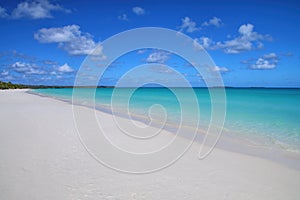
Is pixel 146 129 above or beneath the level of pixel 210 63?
beneath

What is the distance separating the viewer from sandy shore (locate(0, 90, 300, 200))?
3871mm

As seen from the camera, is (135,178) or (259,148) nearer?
(135,178)

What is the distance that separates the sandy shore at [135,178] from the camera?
3.87m

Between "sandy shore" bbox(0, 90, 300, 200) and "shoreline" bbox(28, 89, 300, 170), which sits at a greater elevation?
"shoreline" bbox(28, 89, 300, 170)

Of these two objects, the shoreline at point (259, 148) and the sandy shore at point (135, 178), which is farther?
the shoreline at point (259, 148)

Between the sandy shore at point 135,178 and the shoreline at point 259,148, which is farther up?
the shoreline at point 259,148

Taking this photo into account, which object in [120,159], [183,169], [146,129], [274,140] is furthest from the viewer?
[146,129]

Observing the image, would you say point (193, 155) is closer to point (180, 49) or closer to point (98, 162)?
point (98, 162)

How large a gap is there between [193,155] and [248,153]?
5.50 ft

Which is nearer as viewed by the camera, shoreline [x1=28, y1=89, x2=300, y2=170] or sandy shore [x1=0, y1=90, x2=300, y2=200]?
sandy shore [x1=0, y1=90, x2=300, y2=200]

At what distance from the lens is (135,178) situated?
179 inches

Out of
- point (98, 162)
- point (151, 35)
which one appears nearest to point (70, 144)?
point (98, 162)

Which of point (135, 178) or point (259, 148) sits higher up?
point (259, 148)

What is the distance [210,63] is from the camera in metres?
6.23
